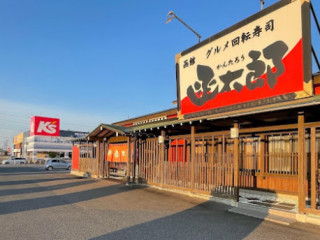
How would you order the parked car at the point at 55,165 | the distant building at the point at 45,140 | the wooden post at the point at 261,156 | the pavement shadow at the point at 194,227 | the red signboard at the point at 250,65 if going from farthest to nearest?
the distant building at the point at 45,140 → the parked car at the point at 55,165 → the wooden post at the point at 261,156 → the red signboard at the point at 250,65 → the pavement shadow at the point at 194,227

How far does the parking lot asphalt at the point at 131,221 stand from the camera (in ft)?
19.6

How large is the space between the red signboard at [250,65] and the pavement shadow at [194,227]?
14.2 feet

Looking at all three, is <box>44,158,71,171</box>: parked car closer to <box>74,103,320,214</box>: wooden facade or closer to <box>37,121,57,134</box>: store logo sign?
<box>74,103,320,214</box>: wooden facade

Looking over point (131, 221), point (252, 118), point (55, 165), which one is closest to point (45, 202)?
point (131, 221)

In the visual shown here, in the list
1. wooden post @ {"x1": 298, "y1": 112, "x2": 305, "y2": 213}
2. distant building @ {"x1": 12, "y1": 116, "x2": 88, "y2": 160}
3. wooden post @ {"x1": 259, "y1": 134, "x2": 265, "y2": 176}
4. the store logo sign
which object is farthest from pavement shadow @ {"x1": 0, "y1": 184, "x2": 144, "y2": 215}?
the store logo sign

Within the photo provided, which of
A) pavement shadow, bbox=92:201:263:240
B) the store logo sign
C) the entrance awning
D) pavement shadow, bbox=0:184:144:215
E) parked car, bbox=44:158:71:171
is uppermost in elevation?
the store logo sign

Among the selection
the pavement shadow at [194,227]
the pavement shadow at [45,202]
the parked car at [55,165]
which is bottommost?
the parked car at [55,165]

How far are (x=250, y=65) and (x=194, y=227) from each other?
6.42 meters

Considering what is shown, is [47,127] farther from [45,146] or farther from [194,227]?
[194,227]

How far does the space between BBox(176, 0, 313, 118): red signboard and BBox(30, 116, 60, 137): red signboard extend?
59921 mm

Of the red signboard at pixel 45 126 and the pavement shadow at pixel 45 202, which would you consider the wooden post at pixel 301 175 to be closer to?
the pavement shadow at pixel 45 202

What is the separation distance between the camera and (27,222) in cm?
679

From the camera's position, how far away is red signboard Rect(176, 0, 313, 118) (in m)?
8.58

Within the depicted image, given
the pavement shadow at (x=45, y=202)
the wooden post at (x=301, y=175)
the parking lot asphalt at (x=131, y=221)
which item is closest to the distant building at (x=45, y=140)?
the pavement shadow at (x=45, y=202)
